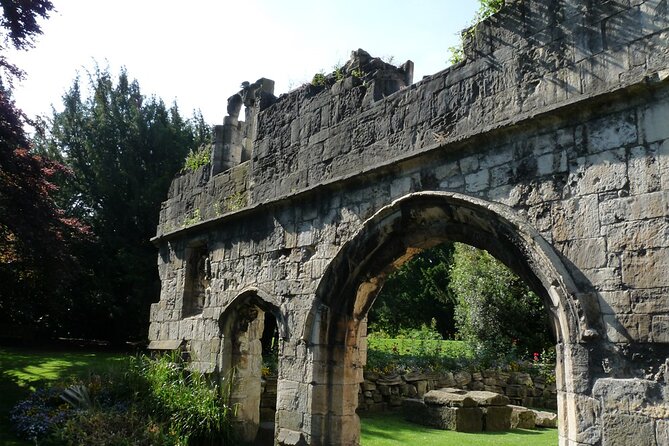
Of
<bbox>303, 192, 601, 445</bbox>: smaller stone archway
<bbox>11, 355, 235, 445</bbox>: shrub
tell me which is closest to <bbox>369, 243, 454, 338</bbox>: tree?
<bbox>11, 355, 235, 445</bbox>: shrub

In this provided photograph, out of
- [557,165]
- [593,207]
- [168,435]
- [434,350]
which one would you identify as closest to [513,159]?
[557,165]

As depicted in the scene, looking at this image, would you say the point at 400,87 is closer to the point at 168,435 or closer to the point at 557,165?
the point at 557,165

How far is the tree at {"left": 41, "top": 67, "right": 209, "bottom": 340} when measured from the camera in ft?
53.7

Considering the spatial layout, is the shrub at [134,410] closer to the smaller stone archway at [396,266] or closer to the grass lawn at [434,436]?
the smaller stone archway at [396,266]

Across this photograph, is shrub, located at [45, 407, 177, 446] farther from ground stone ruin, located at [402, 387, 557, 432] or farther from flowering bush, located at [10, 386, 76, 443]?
ground stone ruin, located at [402, 387, 557, 432]

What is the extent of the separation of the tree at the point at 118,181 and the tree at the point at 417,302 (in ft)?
37.6

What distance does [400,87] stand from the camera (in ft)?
20.4

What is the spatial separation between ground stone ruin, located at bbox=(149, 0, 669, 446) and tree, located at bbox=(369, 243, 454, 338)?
1798cm

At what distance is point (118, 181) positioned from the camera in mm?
17672

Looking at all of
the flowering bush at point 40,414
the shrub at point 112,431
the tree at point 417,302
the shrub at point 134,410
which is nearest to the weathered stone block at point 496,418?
the shrub at point 134,410

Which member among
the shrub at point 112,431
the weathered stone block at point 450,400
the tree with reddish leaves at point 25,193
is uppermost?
the tree with reddish leaves at point 25,193

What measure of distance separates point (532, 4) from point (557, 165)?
1.39 metres

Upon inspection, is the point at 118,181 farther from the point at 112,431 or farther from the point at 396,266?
the point at 396,266

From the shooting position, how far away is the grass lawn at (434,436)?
7754mm
